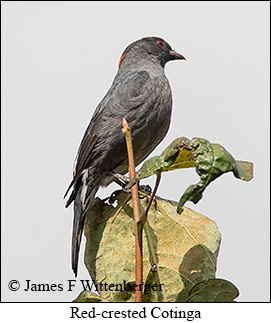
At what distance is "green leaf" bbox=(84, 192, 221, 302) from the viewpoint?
10.7ft

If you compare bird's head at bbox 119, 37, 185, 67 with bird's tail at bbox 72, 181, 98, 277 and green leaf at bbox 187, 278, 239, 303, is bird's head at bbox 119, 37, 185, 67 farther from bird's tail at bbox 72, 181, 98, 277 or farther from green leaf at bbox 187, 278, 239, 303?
green leaf at bbox 187, 278, 239, 303

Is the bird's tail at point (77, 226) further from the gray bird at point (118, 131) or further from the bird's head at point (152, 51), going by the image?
the bird's head at point (152, 51)

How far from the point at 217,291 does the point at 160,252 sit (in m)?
0.74

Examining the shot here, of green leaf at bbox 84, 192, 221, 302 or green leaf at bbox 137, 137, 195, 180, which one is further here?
green leaf at bbox 84, 192, 221, 302

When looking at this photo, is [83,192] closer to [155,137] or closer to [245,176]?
[155,137]

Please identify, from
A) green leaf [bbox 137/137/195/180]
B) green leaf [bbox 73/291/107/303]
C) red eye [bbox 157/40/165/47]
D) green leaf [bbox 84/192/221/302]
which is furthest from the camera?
red eye [bbox 157/40/165/47]

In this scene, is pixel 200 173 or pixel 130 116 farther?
pixel 130 116

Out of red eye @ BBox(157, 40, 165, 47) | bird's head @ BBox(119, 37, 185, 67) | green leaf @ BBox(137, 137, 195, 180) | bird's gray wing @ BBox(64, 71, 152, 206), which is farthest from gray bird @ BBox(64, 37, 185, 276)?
green leaf @ BBox(137, 137, 195, 180)

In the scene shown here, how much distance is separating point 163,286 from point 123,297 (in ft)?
1.04

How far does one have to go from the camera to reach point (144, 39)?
6.60 meters

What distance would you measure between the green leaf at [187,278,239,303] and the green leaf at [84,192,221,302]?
0.50 m

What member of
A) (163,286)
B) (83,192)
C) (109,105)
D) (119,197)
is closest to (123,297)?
(163,286)

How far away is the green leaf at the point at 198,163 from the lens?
7.40 ft

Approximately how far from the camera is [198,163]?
2.33m
